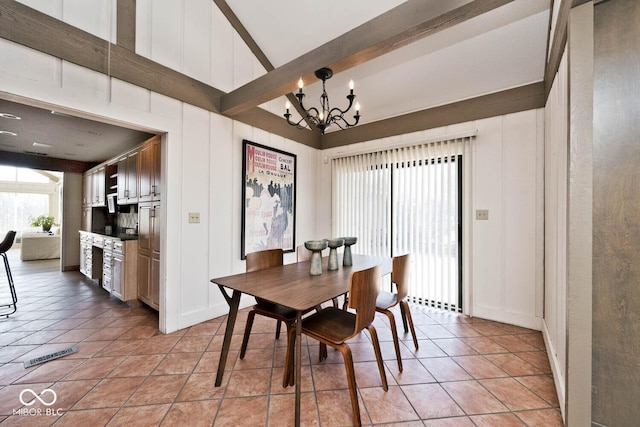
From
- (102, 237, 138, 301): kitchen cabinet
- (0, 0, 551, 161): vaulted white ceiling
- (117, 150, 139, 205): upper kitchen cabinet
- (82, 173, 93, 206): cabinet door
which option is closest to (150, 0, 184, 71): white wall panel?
(0, 0, 551, 161): vaulted white ceiling

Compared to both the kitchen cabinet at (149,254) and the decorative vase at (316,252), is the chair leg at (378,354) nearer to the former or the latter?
the decorative vase at (316,252)

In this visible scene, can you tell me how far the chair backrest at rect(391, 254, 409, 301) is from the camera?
1950mm

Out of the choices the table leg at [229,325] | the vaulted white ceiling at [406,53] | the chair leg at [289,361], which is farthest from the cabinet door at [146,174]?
the chair leg at [289,361]

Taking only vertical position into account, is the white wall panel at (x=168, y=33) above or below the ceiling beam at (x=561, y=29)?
above

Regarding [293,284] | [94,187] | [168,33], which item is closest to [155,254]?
[293,284]

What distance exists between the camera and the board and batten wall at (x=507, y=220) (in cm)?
257

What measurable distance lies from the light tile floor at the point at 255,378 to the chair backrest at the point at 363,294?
0.54 m

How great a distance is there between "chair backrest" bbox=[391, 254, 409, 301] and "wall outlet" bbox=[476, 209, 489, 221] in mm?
1388

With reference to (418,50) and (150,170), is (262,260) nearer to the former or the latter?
(150,170)

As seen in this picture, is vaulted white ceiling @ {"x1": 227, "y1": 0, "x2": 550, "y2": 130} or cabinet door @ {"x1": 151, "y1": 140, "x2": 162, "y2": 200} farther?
cabinet door @ {"x1": 151, "y1": 140, "x2": 162, "y2": 200}

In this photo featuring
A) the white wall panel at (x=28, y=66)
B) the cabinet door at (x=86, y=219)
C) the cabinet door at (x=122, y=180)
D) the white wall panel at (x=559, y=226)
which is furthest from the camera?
the cabinet door at (x=86, y=219)

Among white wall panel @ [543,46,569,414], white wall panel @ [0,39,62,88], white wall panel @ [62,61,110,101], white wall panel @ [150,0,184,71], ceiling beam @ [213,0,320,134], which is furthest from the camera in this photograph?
ceiling beam @ [213,0,320,134]

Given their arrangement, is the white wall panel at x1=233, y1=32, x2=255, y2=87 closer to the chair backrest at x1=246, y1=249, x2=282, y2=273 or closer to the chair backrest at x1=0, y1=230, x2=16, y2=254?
the chair backrest at x1=246, y1=249, x2=282, y2=273

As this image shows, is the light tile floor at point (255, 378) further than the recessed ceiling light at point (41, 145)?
No
